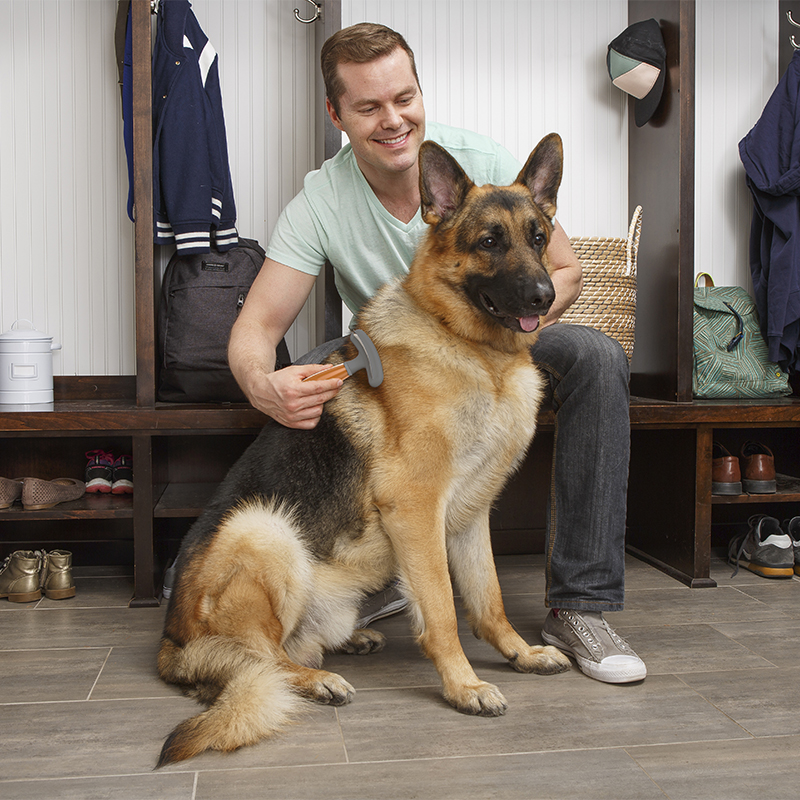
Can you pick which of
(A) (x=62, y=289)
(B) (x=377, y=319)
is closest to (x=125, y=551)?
(A) (x=62, y=289)

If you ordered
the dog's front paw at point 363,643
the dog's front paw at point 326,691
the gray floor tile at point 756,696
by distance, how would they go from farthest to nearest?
the dog's front paw at point 363,643
the dog's front paw at point 326,691
the gray floor tile at point 756,696

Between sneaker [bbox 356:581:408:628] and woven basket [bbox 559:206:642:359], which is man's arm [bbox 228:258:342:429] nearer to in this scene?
sneaker [bbox 356:581:408:628]

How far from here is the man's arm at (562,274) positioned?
2.21 meters

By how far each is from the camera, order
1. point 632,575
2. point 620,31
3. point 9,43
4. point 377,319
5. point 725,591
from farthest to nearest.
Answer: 1. point 620,31
2. point 9,43
3. point 632,575
4. point 725,591
5. point 377,319

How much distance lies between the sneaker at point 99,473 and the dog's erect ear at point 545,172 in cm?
189

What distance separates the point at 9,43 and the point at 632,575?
319cm

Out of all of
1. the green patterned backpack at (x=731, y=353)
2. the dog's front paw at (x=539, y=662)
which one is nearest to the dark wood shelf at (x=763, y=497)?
the green patterned backpack at (x=731, y=353)

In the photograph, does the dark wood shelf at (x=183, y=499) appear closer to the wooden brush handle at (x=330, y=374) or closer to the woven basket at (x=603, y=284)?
the wooden brush handle at (x=330, y=374)

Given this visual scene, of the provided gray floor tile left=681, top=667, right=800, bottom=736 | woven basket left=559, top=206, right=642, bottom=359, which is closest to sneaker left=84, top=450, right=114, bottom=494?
woven basket left=559, top=206, right=642, bottom=359

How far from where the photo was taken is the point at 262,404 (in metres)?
2.08

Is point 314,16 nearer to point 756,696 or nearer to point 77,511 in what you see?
point 77,511

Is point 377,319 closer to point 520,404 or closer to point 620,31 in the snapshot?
point 520,404

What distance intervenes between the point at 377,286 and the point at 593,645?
1234 millimetres

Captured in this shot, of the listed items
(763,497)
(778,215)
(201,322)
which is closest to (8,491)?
(201,322)
